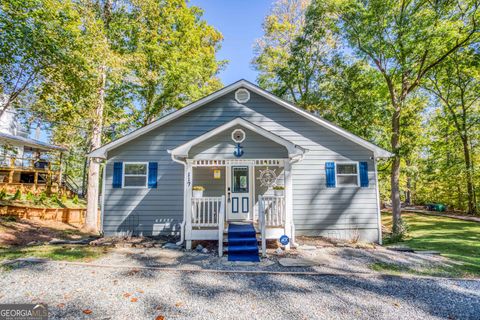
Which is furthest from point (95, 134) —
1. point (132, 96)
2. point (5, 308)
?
point (5, 308)

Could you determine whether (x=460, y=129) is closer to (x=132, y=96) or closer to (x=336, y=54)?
(x=336, y=54)

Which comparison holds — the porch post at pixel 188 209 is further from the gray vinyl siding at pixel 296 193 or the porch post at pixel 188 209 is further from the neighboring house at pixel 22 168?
the neighboring house at pixel 22 168

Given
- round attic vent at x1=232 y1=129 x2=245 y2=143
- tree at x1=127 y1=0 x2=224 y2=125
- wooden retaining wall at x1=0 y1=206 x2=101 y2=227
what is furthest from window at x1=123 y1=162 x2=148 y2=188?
wooden retaining wall at x1=0 y1=206 x2=101 y2=227

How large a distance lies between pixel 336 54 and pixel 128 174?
12.8m

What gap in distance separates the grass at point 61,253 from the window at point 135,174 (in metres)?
2.37

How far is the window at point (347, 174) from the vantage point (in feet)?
28.8

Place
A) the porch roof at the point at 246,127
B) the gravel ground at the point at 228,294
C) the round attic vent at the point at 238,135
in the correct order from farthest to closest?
the round attic vent at the point at 238,135
the porch roof at the point at 246,127
the gravel ground at the point at 228,294

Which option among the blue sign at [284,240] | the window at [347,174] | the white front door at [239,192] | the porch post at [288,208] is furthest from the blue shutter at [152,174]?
the window at [347,174]

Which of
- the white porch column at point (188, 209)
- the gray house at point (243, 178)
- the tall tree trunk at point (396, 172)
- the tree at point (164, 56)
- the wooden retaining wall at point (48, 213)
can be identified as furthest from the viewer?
the tree at point (164, 56)

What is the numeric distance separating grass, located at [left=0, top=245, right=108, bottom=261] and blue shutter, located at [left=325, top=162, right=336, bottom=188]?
7.71 meters

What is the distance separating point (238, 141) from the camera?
7973 mm

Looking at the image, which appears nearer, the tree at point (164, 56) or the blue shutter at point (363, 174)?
the blue shutter at point (363, 174)

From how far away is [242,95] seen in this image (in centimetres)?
952

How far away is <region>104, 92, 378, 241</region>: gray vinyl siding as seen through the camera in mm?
8445
